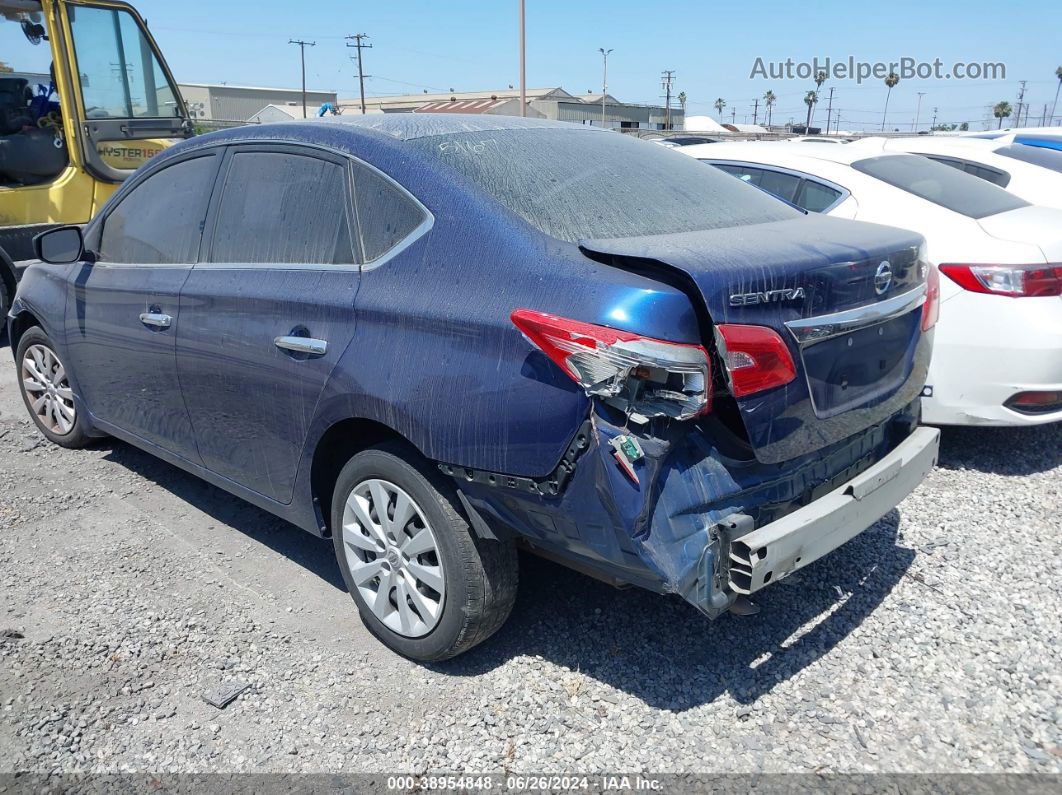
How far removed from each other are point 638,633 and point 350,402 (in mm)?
1366

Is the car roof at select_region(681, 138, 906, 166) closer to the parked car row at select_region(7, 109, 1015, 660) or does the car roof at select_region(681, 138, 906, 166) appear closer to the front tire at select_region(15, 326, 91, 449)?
the parked car row at select_region(7, 109, 1015, 660)

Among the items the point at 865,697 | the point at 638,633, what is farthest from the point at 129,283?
the point at 865,697

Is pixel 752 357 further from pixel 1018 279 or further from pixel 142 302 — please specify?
pixel 142 302

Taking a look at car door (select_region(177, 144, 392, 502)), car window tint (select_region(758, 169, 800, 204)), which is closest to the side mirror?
car door (select_region(177, 144, 392, 502))

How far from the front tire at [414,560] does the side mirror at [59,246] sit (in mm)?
2169

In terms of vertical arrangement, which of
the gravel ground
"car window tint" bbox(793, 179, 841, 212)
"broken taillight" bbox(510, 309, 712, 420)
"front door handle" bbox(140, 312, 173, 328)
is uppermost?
"car window tint" bbox(793, 179, 841, 212)

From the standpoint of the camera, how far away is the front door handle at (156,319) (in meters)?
3.64

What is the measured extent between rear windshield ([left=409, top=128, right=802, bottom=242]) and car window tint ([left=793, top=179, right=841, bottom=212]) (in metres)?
1.73

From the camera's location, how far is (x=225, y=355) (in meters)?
3.32

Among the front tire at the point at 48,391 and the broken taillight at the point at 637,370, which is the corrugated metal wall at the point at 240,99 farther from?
the broken taillight at the point at 637,370

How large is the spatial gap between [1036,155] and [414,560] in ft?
28.0

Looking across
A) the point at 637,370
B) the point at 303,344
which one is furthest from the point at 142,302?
the point at 637,370

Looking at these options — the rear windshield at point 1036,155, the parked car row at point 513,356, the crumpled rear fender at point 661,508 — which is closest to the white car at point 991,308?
the parked car row at point 513,356

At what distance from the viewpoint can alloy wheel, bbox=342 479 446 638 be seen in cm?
281
